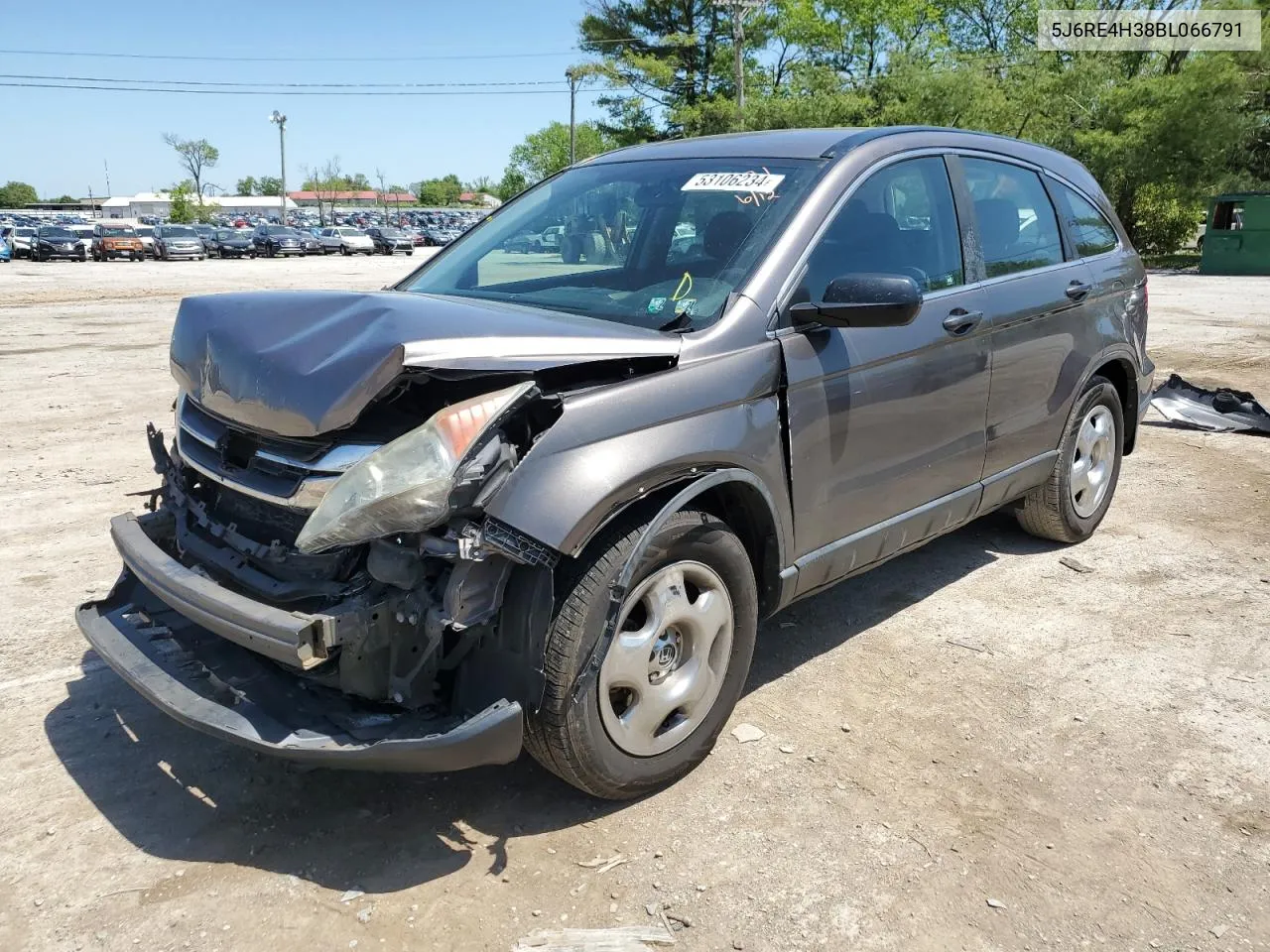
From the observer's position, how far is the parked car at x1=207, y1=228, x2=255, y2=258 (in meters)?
46.1

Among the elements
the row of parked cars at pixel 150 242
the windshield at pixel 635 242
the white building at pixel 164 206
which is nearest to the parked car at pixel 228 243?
the row of parked cars at pixel 150 242

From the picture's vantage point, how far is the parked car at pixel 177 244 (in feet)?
139

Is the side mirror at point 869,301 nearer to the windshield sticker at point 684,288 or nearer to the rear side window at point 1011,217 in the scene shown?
the windshield sticker at point 684,288

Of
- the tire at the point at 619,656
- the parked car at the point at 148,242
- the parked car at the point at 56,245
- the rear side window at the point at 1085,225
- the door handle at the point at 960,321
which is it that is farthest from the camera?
the parked car at the point at 148,242

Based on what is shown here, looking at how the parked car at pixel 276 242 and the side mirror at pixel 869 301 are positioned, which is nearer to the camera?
the side mirror at pixel 869 301

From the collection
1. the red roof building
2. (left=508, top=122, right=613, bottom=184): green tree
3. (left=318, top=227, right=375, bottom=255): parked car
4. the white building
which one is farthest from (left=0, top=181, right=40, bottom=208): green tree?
(left=318, top=227, right=375, bottom=255): parked car

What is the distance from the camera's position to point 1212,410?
809 cm

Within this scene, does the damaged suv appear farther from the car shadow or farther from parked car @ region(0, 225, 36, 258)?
parked car @ region(0, 225, 36, 258)

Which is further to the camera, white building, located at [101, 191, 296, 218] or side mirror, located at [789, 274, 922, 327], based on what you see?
white building, located at [101, 191, 296, 218]

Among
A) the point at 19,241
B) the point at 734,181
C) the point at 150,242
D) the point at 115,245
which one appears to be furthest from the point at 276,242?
the point at 734,181

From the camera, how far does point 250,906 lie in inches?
99.9

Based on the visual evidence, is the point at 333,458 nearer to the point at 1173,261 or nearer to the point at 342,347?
the point at 342,347

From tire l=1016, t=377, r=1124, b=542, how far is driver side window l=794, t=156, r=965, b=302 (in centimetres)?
136

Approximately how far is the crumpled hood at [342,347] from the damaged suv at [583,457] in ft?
0.04
